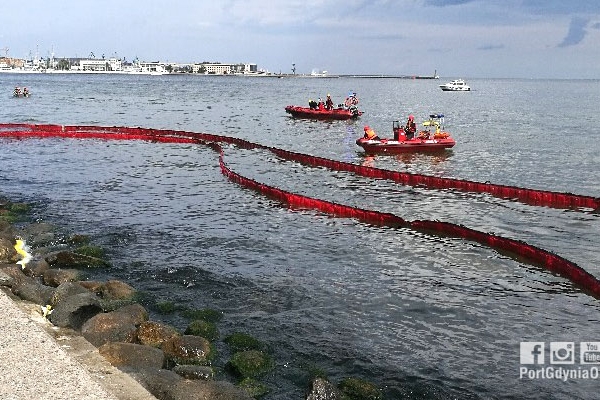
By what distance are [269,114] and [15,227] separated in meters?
61.4

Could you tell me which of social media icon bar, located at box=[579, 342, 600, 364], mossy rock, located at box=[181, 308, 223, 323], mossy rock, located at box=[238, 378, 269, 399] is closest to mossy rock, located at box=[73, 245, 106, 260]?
mossy rock, located at box=[181, 308, 223, 323]

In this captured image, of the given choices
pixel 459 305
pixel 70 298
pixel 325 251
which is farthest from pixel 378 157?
pixel 70 298

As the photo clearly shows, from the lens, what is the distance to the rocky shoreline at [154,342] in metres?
8.52

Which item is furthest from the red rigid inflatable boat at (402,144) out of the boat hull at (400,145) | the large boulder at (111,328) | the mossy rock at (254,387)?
the mossy rock at (254,387)

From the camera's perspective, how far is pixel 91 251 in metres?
16.5

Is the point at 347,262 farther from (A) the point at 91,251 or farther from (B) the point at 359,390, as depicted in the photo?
(B) the point at 359,390

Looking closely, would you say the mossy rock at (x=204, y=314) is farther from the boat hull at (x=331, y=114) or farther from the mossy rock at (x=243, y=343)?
the boat hull at (x=331, y=114)

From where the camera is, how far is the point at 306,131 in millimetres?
56406

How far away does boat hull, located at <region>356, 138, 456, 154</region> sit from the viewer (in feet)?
128

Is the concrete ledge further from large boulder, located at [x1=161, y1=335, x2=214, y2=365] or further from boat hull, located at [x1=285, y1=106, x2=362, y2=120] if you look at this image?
boat hull, located at [x1=285, y1=106, x2=362, y2=120]

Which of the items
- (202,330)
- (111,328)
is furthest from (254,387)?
(111,328)

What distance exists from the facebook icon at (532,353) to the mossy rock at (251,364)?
4.62m

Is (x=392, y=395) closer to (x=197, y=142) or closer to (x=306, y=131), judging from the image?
(x=197, y=142)

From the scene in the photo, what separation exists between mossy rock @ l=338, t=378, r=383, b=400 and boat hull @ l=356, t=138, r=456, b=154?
30.4 meters
